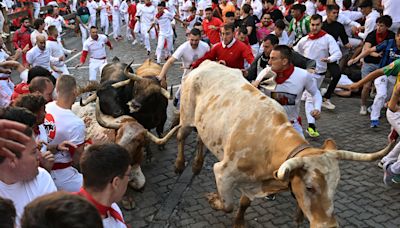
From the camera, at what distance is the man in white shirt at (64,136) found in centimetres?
496

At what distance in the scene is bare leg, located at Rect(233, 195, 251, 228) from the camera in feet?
Result: 18.0

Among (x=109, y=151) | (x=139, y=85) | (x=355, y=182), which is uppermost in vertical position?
(x=109, y=151)

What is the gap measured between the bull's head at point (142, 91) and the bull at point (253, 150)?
0.85 metres

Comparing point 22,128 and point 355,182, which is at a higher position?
point 22,128

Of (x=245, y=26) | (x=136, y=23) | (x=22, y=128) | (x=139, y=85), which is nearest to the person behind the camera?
(x=22, y=128)

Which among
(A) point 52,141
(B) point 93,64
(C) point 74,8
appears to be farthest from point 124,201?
(C) point 74,8

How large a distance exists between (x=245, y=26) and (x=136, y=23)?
8403 mm

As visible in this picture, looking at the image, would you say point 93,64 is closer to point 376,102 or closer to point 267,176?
point 376,102

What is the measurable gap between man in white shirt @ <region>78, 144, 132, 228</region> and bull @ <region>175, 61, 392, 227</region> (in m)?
1.63

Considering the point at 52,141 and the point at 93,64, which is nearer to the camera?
the point at 52,141

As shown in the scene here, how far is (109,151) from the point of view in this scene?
125 inches

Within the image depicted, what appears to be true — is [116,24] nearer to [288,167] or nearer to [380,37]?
[380,37]

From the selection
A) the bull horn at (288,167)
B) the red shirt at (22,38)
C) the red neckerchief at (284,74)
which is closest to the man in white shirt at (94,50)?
the red shirt at (22,38)

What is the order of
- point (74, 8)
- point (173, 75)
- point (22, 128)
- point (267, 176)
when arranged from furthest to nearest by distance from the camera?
point (74, 8) → point (173, 75) → point (267, 176) → point (22, 128)
